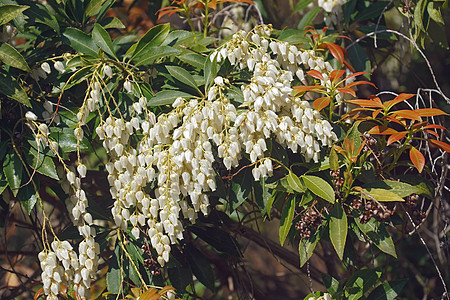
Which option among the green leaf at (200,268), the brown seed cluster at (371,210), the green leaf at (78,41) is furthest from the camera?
the green leaf at (200,268)

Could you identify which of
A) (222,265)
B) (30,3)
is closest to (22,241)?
(222,265)

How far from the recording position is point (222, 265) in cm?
A: 247

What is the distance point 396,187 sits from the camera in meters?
1.45

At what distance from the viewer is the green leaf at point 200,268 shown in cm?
183

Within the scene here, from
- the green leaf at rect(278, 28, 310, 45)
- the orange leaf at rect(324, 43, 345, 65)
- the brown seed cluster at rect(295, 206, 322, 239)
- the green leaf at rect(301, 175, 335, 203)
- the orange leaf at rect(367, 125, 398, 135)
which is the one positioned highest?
the green leaf at rect(278, 28, 310, 45)

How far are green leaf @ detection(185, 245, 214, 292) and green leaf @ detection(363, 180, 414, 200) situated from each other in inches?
26.5

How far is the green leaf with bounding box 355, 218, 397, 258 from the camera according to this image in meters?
1.44

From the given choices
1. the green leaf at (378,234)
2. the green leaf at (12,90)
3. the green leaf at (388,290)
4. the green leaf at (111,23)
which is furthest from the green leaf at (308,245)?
the green leaf at (111,23)

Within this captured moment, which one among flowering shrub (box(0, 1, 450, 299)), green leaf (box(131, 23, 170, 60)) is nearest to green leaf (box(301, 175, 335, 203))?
flowering shrub (box(0, 1, 450, 299))

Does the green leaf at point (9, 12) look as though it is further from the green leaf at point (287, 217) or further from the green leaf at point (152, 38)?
the green leaf at point (287, 217)

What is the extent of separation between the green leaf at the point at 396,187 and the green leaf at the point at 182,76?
1.91 ft

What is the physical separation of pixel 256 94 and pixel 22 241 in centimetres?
239

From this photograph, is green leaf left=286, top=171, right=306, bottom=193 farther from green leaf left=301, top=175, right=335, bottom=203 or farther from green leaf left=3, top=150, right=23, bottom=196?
green leaf left=3, top=150, right=23, bottom=196

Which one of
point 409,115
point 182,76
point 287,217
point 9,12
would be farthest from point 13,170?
point 409,115
